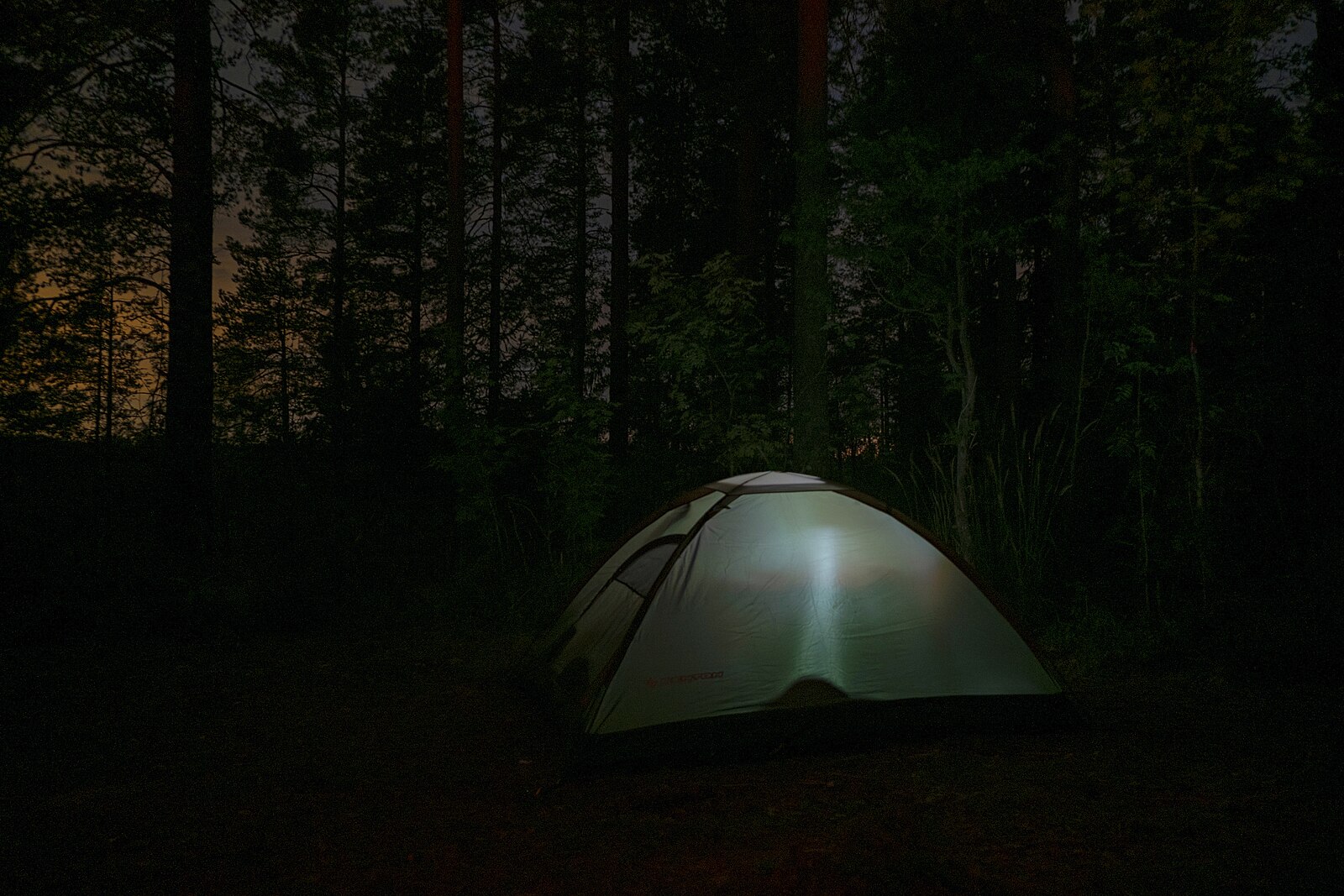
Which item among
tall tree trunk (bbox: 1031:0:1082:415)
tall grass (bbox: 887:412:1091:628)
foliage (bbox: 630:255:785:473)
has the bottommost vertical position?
tall grass (bbox: 887:412:1091:628)

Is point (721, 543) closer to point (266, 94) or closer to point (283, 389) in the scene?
point (266, 94)

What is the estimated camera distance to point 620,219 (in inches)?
634

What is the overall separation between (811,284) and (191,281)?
6728 millimetres

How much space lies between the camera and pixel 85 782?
4.12m

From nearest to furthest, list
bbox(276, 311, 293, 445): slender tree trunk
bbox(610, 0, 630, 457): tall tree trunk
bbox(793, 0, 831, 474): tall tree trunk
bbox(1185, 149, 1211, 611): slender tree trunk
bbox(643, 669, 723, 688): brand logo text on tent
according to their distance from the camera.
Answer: bbox(643, 669, 723, 688): brand logo text on tent → bbox(1185, 149, 1211, 611): slender tree trunk → bbox(793, 0, 831, 474): tall tree trunk → bbox(276, 311, 293, 445): slender tree trunk → bbox(610, 0, 630, 457): tall tree trunk

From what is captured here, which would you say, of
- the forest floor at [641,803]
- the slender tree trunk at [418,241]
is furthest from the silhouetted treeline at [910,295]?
the slender tree trunk at [418,241]

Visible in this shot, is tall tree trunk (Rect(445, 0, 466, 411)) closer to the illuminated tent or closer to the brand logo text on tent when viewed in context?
the illuminated tent

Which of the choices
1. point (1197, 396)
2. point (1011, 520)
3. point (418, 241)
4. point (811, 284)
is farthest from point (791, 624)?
point (418, 241)

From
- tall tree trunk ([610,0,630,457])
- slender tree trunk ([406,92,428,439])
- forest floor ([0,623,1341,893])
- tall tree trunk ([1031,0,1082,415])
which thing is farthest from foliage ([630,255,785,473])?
slender tree trunk ([406,92,428,439])

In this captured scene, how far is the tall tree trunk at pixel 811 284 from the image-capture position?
844 centimetres

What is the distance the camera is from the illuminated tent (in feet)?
14.0

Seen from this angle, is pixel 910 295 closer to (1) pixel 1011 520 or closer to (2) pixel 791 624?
(1) pixel 1011 520

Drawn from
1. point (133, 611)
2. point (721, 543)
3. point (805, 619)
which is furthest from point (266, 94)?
point (805, 619)

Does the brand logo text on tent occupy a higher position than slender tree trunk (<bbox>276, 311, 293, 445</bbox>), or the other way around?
slender tree trunk (<bbox>276, 311, 293, 445</bbox>)
